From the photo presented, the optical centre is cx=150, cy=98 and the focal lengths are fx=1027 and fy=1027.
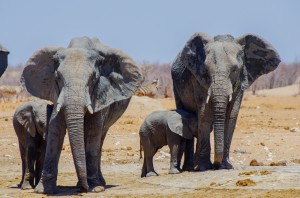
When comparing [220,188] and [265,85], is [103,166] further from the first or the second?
[265,85]

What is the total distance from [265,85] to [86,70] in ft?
147

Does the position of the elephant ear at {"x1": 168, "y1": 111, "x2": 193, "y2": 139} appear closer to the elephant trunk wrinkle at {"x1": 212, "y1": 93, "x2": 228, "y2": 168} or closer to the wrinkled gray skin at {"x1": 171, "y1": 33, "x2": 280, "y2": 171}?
the wrinkled gray skin at {"x1": 171, "y1": 33, "x2": 280, "y2": 171}

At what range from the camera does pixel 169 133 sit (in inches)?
604

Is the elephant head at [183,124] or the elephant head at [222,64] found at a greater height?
the elephant head at [222,64]

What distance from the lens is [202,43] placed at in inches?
605

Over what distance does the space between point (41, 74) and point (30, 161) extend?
1.38 m

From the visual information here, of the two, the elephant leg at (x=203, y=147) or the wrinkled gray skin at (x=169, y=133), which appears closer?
the elephant leg at (x=203, y=147)

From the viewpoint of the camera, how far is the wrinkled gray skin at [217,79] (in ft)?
47.1

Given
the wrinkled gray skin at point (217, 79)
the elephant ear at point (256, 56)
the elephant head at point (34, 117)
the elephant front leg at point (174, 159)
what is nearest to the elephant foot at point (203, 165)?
the wrinkled gray skin at point (217, 79)

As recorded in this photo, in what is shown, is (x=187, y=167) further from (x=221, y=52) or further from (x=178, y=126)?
(x=221, y=52)

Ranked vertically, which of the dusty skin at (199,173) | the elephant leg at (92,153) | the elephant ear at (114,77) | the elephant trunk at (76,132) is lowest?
the dusty skin at (199,173)

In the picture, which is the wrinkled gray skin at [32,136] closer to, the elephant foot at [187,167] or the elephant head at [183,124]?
the elephant head at [183,124]

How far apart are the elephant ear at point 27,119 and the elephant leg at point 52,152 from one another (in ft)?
4.28

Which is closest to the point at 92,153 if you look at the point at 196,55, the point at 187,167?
the point at 187,167
